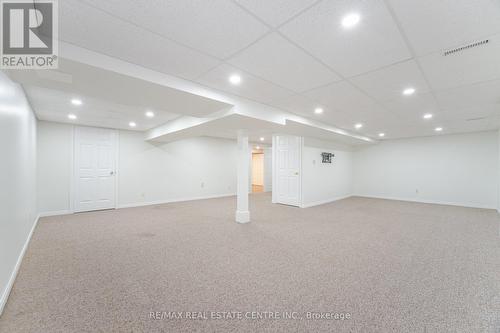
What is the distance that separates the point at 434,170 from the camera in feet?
23.2

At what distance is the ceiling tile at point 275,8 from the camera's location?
1463 millimetres

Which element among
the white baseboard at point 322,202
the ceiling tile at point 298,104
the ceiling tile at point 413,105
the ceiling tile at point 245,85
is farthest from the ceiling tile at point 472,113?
the white baseboard at point 322,202

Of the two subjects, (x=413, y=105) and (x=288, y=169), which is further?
(x=288, y=169)

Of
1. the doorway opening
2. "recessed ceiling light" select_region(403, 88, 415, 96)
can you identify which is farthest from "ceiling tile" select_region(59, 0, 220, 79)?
the doorway opening

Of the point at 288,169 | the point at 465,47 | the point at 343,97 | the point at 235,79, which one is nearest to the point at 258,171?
the point at 288,169

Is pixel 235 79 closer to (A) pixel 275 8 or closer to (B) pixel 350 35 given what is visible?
(A) pixel 275 8

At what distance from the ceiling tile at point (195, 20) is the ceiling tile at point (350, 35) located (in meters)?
0.36

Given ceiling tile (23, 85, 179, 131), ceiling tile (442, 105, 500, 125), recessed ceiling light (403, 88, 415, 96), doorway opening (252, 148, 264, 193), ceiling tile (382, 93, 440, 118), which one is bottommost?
doorway opening (252, 148, 264, 193)

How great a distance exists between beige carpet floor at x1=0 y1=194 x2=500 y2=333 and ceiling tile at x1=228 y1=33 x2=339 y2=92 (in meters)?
2.39

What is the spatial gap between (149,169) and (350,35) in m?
6.54

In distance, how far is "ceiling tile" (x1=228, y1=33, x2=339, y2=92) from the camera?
1.98 meters

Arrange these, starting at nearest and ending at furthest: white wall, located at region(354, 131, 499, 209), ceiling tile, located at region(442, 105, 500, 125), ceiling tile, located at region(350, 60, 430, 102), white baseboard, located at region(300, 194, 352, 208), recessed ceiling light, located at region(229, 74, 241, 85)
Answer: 1. ceiling tile, located at region(350, 60, 430, 102)
2. recessed ceiling light, located at region(229, 74, 241, 85)
3. ceiling tile, located at region(442, 105, 500, 125)
4. white wall, located at region(354, 131, 499, 209)
5. white baseboard, located at region(300, 194, 352, 208)

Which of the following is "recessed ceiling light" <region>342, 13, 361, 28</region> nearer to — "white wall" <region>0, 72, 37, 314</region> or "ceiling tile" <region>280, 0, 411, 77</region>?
"ceiling tile" <region>280, 0, 411, 77</region>

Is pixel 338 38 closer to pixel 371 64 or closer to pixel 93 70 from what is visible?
pixel 371 64
